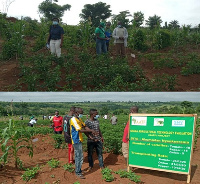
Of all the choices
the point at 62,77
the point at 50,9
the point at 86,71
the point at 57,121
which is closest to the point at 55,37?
the point at 62,77

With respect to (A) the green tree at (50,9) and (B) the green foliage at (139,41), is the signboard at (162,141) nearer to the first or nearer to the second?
(B) the green foliage at (139,41)

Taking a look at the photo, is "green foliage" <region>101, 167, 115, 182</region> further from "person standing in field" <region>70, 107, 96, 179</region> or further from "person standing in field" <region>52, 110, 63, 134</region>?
"person standing in field" <region>52, 110, 63, 134</region>

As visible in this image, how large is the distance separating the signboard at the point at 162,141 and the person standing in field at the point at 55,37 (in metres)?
5.21

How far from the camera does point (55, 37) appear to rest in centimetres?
862

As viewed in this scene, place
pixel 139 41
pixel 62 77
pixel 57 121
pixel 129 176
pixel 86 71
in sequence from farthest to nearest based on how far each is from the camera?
pixel 139 41
pixel 62 77
pixel 86 71
pixel 57 121
pixel 129 176

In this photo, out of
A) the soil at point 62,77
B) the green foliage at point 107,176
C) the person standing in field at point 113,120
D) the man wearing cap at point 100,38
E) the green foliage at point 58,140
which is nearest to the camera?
the green foliage at point 107,176

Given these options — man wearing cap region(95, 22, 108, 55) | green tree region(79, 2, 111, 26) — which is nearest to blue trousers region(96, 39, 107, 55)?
man wearing cap region(95, 22, 108, 55)

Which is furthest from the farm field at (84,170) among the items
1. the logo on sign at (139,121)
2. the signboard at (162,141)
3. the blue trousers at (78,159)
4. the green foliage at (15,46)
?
the green foliage at (15,46)

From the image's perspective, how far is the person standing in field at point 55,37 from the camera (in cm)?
849

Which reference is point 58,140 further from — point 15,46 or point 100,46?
point 15,46

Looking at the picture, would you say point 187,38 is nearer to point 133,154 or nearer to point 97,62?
point 97,62

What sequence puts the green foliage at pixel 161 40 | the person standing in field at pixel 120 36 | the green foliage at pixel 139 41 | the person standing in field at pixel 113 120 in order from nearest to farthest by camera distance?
1. the person standing in field at pixel 120 36
2. the person standing in field at pixel 113 120
3. the green foliage at pixel 139 41
4. the green foliage at pixel 161 40

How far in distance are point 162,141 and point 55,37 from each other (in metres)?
5.92

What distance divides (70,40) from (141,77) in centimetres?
516
